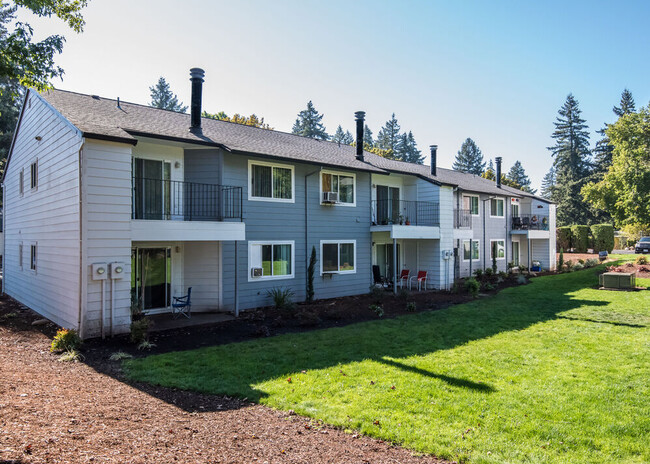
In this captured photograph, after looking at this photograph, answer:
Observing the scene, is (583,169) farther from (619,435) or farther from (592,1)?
(619,435)

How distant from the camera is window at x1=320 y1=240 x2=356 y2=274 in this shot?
15.2 metres

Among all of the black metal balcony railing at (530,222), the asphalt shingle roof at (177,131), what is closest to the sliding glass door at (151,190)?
the asphalt shingle roof at (177,131)

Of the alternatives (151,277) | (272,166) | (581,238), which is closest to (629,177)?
(581,238)

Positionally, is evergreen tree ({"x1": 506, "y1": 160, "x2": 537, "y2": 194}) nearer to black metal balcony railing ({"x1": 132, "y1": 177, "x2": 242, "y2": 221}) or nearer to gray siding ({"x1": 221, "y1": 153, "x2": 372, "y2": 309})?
gray siding ({"x1": 221, "y1": 153, "x2": 372, "y2": 309})

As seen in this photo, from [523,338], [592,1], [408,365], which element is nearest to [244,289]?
[408,365]

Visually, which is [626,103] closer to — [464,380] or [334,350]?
[334,350]

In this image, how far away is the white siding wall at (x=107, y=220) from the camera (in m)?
9.12

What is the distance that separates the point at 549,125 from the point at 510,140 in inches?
1746

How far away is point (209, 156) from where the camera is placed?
12398 mm

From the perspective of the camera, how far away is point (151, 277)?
39.7ft

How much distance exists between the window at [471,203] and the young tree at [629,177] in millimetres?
→ 10768

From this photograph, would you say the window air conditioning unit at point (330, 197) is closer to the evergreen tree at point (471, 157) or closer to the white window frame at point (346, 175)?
the white window frame at point (346, 175)

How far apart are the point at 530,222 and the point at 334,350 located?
22680 mm

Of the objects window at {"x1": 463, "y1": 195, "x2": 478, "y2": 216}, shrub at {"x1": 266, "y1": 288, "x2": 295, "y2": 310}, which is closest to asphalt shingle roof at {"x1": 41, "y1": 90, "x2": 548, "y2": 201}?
shrub at {"x1": 266, "y1": 288, "x2": 295, "y2": 310}
